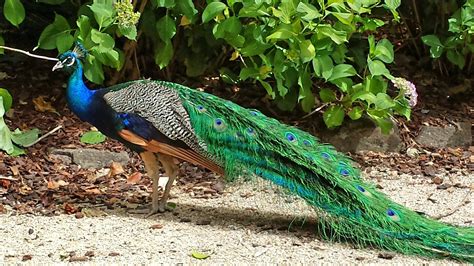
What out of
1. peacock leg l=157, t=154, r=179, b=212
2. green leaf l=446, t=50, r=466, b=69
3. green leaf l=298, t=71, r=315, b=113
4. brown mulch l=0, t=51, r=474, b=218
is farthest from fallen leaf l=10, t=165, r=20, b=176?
green leaf l=446, t=50, r=466, b=69

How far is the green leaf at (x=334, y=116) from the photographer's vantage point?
5070 millimetres

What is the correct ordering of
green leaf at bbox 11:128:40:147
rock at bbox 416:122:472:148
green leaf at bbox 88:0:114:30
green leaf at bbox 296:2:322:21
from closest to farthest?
green leaf at bbox 88:0:114:30 < green leaf at bbox 296:2:322:21 < green leaf at bbox 11:128:40:147 < rock at bbox 416:122:472:148

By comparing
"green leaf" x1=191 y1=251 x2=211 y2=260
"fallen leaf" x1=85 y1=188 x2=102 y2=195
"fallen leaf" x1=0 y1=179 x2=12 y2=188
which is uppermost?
"green leaf" x1=191 y1=251 x2=211 y2=260

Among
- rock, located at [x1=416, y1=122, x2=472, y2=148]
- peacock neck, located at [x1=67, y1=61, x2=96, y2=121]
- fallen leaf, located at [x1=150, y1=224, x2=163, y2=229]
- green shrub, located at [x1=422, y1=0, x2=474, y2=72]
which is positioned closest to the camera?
fallen leaf, located at [x1=150, y1=224, x2=163, y2=229]

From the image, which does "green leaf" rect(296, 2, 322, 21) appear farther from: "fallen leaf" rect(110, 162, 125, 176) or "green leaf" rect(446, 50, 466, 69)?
"green leaf" rect(446, 50, 466, 69)

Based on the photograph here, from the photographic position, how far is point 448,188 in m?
4.71

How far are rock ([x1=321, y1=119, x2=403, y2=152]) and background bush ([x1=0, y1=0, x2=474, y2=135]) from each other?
0.64 ft

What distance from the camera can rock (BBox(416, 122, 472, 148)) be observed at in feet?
17.9

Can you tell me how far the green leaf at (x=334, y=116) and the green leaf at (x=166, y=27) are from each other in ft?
3.35

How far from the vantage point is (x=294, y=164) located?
3938 millimetres

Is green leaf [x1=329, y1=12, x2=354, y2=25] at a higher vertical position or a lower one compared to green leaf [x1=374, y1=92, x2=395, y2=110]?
higher

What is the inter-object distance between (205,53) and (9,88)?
128 cm

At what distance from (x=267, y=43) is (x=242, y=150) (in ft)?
A: 2.94

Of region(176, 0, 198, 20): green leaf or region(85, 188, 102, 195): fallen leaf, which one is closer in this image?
region(85, 188, 102, 195): fallen leaf
